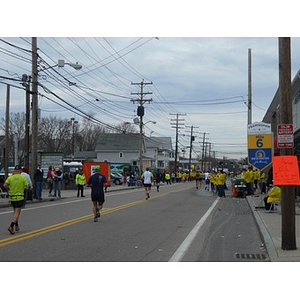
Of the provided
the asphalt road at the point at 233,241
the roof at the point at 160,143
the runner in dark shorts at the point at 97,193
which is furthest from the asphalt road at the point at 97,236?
the roof at the point at 160,143

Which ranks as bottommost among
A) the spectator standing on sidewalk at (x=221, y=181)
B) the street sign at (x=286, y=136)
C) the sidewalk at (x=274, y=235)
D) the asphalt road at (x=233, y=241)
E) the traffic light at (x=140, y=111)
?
the asphalt road at (x=233, y=241)

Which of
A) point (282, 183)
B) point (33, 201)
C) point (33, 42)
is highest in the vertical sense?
point (33, 42)

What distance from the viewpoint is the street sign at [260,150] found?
1830 cm

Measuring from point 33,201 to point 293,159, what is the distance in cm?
1760

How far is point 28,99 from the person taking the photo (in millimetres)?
25625

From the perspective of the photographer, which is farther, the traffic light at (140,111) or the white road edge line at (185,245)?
the traffic light at (140,111)

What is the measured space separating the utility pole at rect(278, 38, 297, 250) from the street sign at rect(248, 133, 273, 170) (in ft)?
30.9

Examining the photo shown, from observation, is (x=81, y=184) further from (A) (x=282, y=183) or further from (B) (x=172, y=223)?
(A) (x=282, y=183)

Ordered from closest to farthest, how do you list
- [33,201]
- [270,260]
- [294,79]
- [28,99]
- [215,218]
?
[270,260], [215,218], [294,79], [33,201], [28,99]

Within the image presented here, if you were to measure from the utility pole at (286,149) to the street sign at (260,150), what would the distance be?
942cm

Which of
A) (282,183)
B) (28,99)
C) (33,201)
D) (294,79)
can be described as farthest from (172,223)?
(28,99)

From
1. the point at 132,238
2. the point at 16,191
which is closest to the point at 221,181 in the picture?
the point at 132,238

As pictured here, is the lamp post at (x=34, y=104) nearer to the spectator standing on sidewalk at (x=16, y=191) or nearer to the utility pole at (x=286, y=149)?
the spectator standing on sidewalk at (x=16, y=191)

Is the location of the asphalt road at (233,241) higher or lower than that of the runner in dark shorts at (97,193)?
lower
